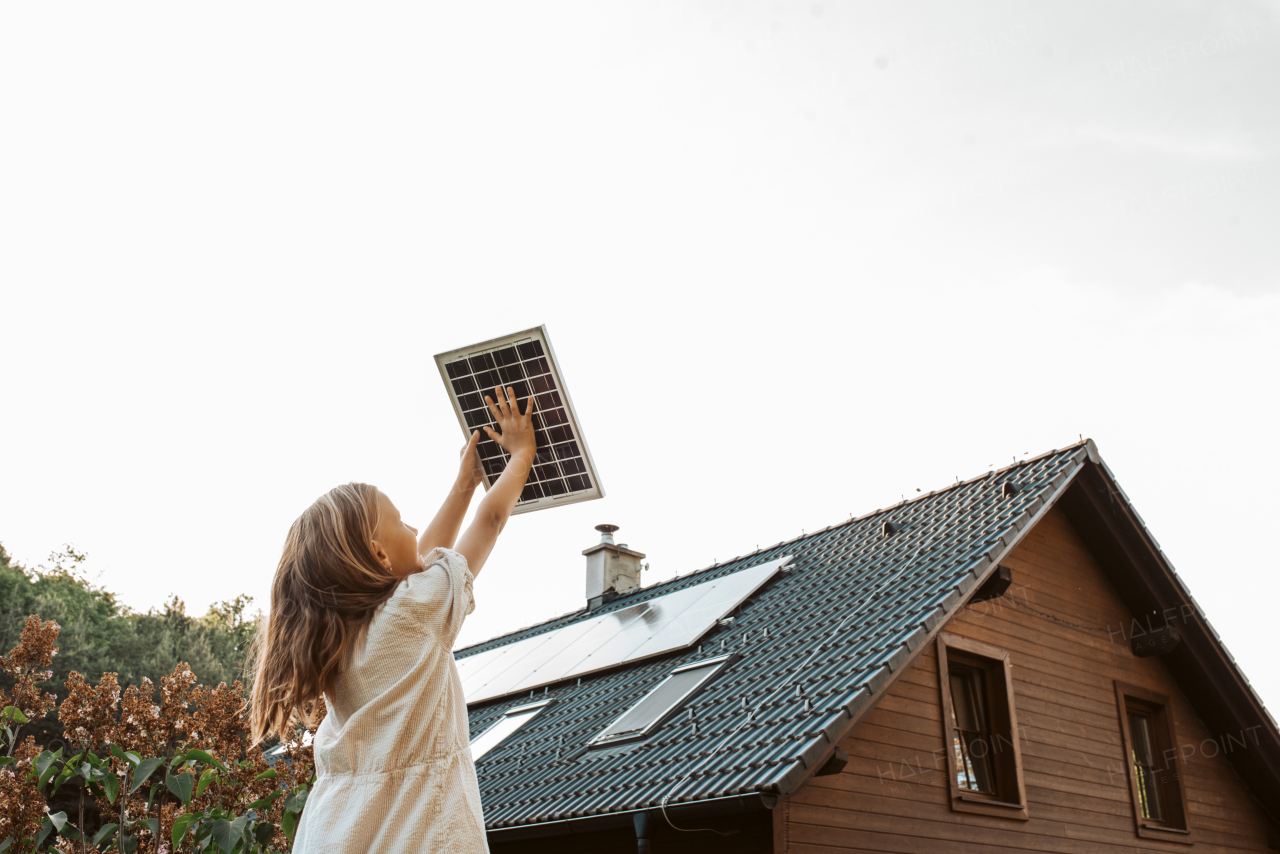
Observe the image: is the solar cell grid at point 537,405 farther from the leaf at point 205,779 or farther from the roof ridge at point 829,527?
the roof ridge at point 829,527

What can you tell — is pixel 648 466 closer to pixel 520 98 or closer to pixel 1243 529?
pixel 520 98

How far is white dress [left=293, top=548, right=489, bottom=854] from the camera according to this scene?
5.69 ft

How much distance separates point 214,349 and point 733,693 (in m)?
6.19

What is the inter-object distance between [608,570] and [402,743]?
1325 centimetres

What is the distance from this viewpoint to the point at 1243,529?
38.5ft

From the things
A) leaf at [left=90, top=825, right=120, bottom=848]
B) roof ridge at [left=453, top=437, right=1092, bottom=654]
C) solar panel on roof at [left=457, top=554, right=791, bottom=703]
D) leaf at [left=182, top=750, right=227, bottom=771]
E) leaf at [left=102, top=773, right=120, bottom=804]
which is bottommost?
leaf at [left=90, top=825, right=120, bottom=848]

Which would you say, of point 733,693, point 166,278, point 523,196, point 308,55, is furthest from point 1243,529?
point 166,278

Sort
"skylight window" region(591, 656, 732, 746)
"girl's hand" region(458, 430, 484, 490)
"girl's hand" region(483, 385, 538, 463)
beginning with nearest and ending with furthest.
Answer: "girl's hand" region(483, 385, 538, 463) < "girl's hand" region(458, 430, 484, 490) < "skylight window" region(591, 656, 732, 746)

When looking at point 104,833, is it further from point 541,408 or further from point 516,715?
point 516,715

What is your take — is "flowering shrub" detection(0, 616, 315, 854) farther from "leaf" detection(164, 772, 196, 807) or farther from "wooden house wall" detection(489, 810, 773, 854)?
"wooden house wall" detection(489, 810, 773, 854)

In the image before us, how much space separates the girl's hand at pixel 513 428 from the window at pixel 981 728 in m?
6.94

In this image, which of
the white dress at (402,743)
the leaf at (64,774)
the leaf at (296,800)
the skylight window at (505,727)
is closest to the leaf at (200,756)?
the leaf at (296,800)

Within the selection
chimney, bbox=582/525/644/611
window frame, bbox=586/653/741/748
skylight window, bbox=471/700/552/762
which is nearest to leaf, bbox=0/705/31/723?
window frame, bbox=586/653/741/748

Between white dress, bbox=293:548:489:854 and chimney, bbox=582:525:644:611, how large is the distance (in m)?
12.9
